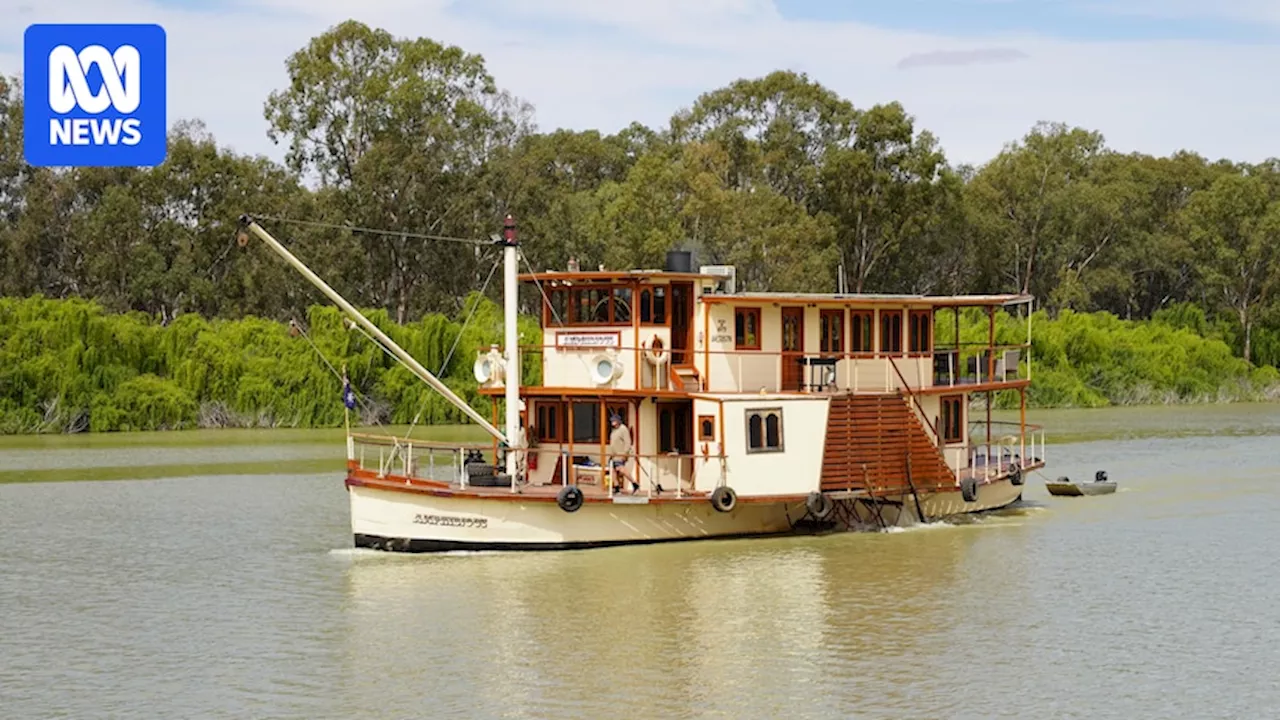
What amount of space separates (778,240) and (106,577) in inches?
2088

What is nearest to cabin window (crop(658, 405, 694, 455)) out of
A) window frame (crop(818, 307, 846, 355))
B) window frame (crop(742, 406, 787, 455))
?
window frame (crop(742, 406, 787, 455))

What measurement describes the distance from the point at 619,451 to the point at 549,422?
6.55 feet

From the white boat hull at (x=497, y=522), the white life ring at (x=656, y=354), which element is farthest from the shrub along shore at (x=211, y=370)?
the white boat hull at (x=497, y=522)

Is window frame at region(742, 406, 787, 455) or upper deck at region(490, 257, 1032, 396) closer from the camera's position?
window frame at region(742, 406, 787, 455)

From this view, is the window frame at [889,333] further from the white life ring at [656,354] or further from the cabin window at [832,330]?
the white life ring at [656,354]

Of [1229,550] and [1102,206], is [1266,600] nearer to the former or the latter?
[1229,550]

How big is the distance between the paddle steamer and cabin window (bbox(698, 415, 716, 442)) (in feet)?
0.09

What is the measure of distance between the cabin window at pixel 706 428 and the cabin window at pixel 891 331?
4.60 metres

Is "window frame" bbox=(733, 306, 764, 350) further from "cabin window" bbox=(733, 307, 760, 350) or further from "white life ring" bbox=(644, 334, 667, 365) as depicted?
"white life ring" bbox=(644, 334, 667, 365)

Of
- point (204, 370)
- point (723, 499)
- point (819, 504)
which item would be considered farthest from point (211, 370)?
point (819, 504)

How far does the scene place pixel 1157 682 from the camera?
21.4 m

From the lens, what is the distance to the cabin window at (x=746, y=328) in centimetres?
3150

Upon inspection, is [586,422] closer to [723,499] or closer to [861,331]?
[723,499]

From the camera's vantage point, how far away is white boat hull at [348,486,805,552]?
2872 cm
